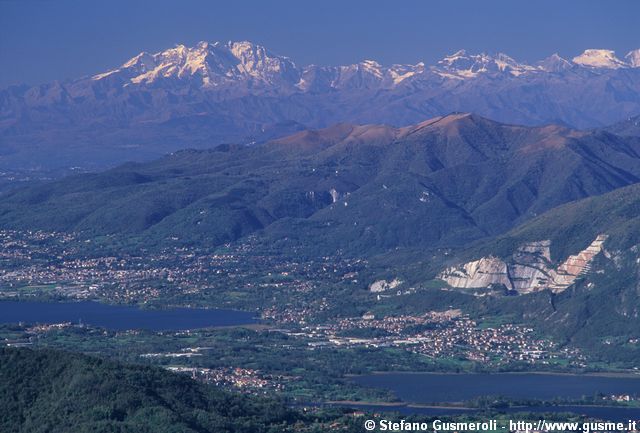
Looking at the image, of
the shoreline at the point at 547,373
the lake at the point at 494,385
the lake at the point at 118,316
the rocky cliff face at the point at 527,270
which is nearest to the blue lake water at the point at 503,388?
the lake at the point at 494,385

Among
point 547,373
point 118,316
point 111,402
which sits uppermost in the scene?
point 118,316

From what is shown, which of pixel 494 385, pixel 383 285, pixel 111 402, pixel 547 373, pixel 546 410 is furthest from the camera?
pixel 383 285

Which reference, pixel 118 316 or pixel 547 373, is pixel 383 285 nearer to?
pixel 118 316

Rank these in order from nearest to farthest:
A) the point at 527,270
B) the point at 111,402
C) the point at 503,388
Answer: the point at 111,402, the point at 503,388, the point at 527,270

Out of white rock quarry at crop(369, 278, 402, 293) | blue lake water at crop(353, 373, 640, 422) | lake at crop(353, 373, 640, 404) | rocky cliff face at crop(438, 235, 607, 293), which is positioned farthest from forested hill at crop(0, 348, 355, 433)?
white rock quarry at crop(369, 278, 402, 293)

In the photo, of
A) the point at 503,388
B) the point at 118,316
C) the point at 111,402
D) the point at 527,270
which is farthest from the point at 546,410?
the point at 118,316

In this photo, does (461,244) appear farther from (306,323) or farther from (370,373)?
(370,373)
